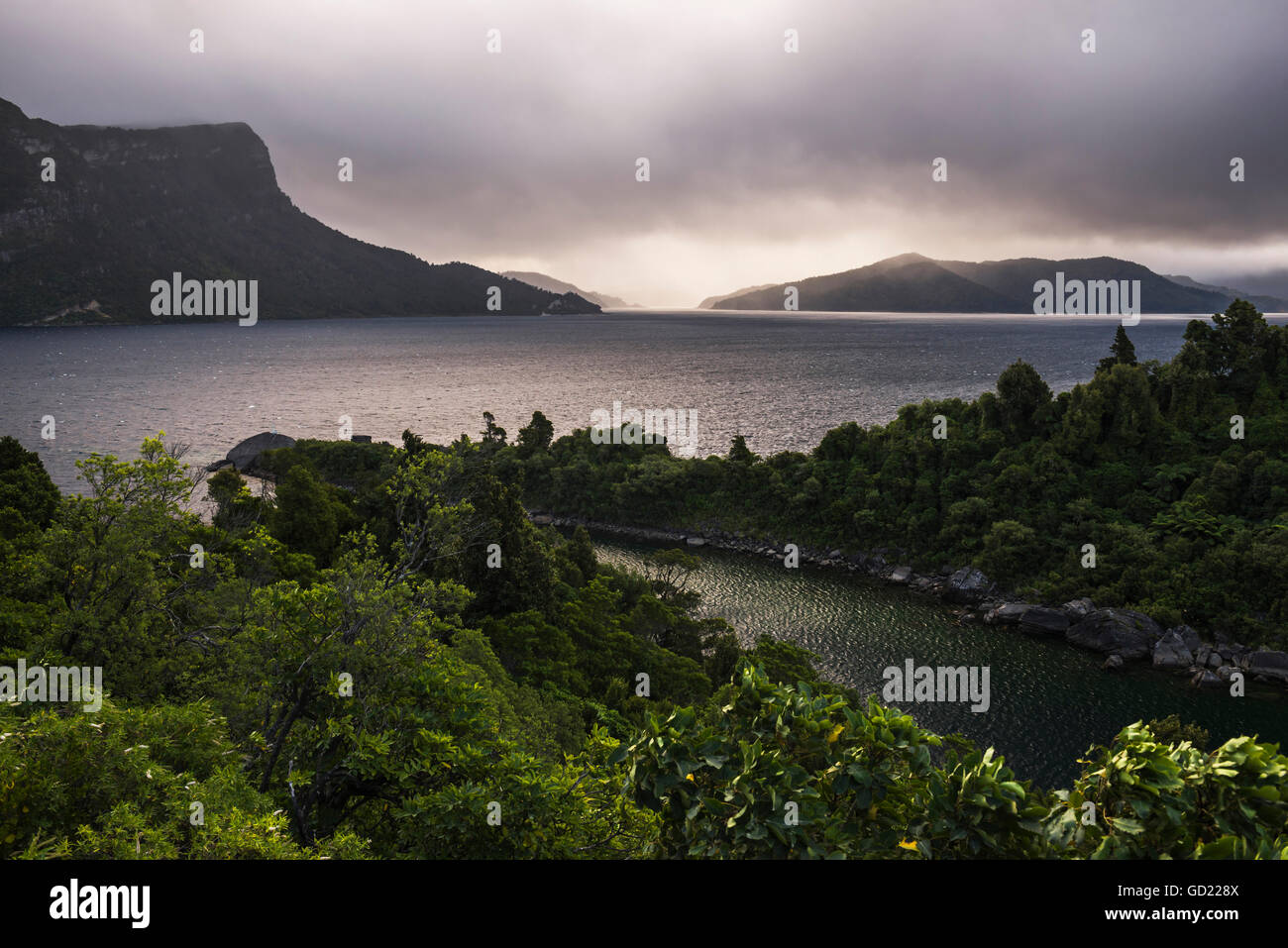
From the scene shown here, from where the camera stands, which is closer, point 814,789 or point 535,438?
point 814,789

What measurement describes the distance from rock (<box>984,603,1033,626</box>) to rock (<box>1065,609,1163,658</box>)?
12.0 ft

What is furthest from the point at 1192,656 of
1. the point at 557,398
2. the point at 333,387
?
the point at 333,387

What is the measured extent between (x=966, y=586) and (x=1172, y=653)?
15.2m

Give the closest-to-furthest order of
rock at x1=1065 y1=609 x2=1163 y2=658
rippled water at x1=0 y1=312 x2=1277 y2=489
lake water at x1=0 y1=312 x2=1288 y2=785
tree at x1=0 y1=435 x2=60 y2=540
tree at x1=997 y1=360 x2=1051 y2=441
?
tree at x1=0 y1=435 x2=60 y2=540, lake water at x1=0 y1=312 x2=1288 y2=785, rock at x1=1065 y1=609 x2=1163 y2=658, tree at x1=997 y1=360 x2=1051 y2=441, rippled water at x1=0 y1=312 x2=1277 y2=489

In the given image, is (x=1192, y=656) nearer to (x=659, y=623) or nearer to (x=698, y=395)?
(x=659, y=623)

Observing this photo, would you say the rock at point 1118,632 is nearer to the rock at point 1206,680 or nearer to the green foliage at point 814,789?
the rock at point 1206,680

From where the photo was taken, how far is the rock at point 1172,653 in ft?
153

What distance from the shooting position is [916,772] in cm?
854

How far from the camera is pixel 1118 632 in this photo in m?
48.6

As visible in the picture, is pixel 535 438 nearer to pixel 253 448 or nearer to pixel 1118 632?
pixel 253 448

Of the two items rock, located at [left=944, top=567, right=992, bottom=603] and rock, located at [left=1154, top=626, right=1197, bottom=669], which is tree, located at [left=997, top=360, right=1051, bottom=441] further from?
rock, located at [left=1154, top=626, right=1197, bottom=669]

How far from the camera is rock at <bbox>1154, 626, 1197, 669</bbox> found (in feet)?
153

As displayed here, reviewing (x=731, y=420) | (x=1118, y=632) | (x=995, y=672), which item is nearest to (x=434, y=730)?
(x=995, y=672)

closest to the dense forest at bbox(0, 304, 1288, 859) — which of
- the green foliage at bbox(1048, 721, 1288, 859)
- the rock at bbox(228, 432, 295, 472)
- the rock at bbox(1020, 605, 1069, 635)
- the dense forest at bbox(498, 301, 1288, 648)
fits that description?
the green foliage at bbox(1048, 721, 1288, 859)
